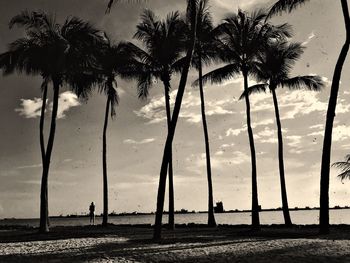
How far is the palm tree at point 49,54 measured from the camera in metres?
21.7

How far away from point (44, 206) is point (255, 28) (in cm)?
1414

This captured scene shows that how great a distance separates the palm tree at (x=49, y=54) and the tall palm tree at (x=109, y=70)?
4.54 metres

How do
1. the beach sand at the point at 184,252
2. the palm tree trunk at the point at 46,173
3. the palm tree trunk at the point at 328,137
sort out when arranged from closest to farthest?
the beach sand at the point at 184,252 < the palm tree trunk at the point at 328,137 < the palm tree trunk at the point at 46,173

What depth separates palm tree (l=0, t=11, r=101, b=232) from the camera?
2173 cm

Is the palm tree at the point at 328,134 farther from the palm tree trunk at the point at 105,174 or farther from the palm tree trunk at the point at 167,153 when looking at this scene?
the palm tree trunk at the point at 105,174

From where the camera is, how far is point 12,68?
22.9 m

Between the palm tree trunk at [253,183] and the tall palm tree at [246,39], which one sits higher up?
the tall palm tree at [246,39]

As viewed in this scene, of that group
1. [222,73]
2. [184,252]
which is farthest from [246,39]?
[184,252]

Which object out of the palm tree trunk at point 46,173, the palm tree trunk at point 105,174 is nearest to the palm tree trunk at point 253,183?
the palm tree trunk at point 46,173

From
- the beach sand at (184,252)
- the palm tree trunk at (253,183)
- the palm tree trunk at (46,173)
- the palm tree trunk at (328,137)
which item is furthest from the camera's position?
the palm tree trunk at (253,183)

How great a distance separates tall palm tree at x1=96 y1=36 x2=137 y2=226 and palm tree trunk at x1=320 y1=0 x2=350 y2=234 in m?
13.3

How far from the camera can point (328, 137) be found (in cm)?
1731

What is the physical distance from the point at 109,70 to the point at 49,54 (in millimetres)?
8197

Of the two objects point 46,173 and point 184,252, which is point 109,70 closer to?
point 46,173
